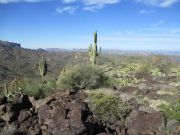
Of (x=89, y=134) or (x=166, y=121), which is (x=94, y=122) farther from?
(x=166, y=121)

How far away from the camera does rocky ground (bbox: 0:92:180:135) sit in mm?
11859

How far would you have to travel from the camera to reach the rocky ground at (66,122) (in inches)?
467

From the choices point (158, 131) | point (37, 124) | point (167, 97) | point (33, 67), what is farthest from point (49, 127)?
point (33, 67)

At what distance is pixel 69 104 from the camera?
1405cm

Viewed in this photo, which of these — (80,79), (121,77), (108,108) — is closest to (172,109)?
(108,108)

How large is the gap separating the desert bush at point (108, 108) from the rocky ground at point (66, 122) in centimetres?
71

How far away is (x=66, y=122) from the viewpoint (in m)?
12.1

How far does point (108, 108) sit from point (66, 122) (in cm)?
414

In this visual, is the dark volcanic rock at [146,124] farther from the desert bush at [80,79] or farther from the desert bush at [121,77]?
the desert bush at [121,77]

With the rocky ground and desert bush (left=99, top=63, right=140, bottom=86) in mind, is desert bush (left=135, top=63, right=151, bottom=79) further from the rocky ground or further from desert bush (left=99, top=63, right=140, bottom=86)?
the rocky ground

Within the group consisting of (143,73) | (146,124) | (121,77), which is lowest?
(121,77)

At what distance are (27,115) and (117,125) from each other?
11.9 ft

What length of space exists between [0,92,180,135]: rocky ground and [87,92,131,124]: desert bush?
71 centimetres

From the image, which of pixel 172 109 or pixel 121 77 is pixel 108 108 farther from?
pixel 121 77
